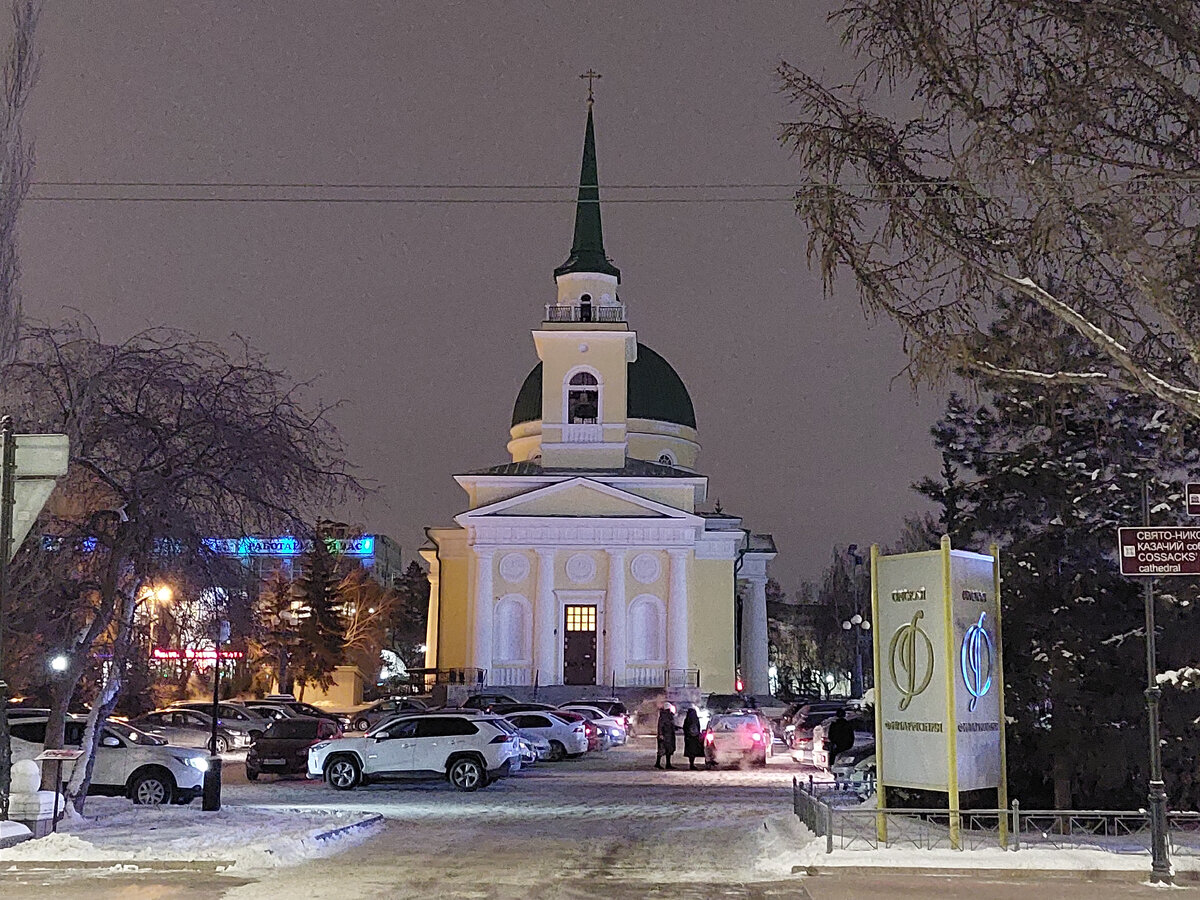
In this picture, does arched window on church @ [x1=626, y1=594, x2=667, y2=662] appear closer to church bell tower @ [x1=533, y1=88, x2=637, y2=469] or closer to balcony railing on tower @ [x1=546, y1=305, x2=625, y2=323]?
church bell tower @ [x1=533, y1=88, x2=637, y2=469]

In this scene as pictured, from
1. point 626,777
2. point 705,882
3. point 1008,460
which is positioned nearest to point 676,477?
point 626,777

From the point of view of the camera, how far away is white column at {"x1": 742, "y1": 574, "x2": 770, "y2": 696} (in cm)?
7444

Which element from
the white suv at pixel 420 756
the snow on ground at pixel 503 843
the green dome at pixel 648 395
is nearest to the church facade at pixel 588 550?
the green dome at pixel 648 395

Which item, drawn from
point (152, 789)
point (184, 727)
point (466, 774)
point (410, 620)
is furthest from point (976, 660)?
point (410, 620)

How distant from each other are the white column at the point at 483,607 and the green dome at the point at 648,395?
1217cm

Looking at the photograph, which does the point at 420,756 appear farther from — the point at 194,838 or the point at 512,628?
the point at 512,628

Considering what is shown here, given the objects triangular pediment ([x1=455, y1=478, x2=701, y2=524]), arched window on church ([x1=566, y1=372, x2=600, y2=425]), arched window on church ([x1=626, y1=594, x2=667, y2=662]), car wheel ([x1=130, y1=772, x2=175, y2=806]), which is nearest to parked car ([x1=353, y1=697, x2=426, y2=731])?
triangular pediment ([x1=455, y1=478, x2=701, y2=524])

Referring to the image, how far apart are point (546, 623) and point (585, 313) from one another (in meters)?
14.9

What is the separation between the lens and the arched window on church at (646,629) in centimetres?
6319

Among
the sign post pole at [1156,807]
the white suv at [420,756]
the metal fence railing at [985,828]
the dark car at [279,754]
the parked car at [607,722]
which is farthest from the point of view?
the parked car at [607,722]

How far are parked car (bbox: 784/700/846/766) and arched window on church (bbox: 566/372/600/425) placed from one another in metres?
22.0

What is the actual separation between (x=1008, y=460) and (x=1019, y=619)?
311 centimetres

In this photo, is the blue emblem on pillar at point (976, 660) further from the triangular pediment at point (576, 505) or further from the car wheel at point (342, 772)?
the triangular pediment at point (576, 505)

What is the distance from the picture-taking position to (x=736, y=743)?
33.3 m
